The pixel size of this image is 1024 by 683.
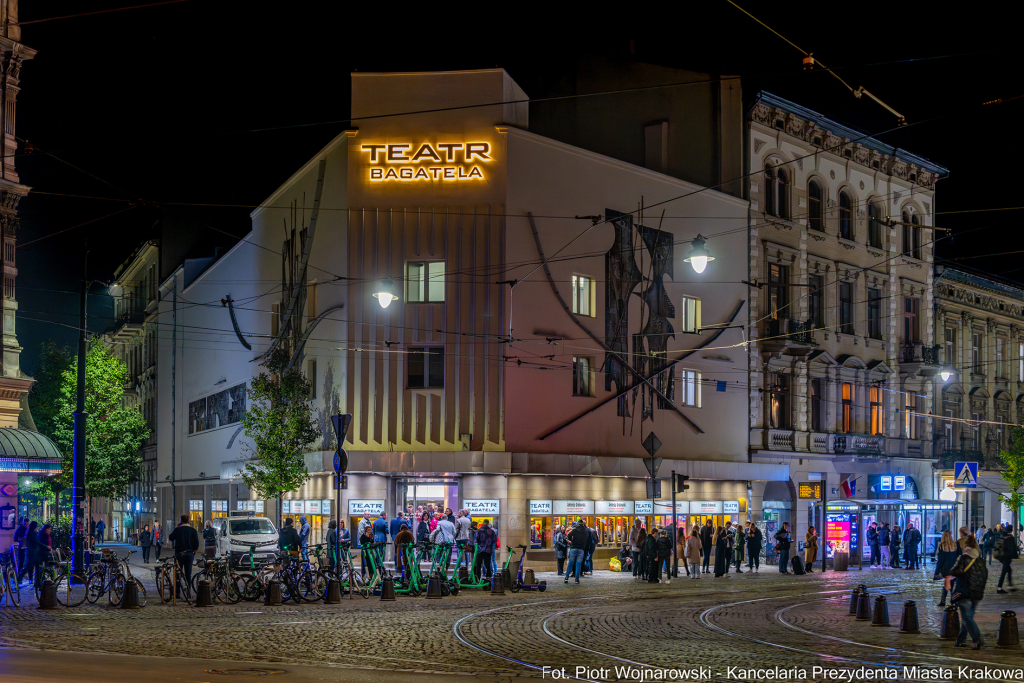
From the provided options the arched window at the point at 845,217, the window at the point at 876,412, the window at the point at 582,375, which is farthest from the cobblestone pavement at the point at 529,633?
the arched window at the point at 845,217

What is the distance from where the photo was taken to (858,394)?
1917 inches

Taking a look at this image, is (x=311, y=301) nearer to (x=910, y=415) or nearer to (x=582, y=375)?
(x=582, y=375)

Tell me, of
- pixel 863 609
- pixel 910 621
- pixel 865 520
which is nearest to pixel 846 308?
pixel 865 520

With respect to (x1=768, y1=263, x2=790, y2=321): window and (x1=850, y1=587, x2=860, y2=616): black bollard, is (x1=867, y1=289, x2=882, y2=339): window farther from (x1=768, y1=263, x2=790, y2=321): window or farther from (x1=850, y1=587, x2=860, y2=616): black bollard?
(x1=850, y1=587, x2=860, y2=616): black bollard

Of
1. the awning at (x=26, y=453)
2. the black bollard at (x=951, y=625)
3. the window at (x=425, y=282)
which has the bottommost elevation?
the black bollard at (x=951, y=625)

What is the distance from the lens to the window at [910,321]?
51.4 meters

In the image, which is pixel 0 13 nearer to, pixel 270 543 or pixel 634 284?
pixel 270 543

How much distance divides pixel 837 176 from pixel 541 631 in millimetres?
35082

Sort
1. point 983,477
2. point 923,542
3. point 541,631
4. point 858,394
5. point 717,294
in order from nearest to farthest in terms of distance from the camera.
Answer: point 541,631, point 717,294, point 923,542, point 858,394, point 983,477

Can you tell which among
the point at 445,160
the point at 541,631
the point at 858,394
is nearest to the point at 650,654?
the point at 541,631

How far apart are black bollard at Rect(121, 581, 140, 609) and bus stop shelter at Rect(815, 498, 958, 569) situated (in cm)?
2462

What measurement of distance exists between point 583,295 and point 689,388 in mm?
6376

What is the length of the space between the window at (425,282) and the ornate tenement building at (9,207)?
11.8 m

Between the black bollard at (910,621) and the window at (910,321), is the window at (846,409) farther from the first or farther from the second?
the black bollard at (910,621)
